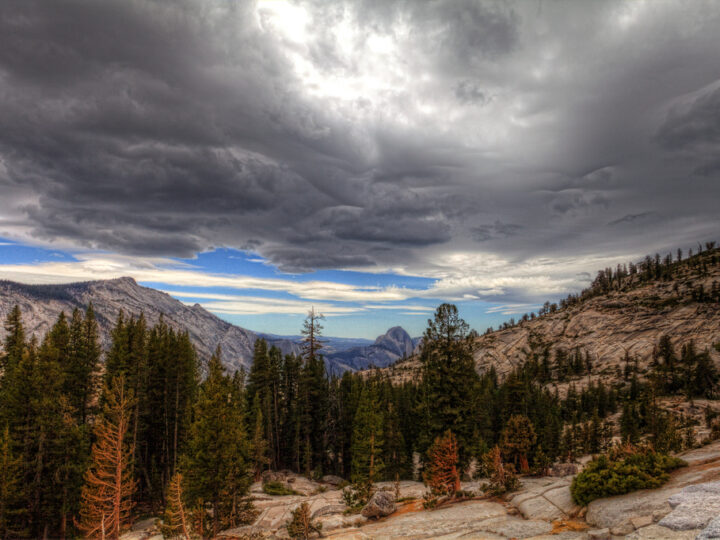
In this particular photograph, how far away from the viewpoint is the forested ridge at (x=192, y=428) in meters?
29.9

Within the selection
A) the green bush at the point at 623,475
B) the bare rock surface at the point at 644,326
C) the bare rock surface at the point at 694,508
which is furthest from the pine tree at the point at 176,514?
the bare rock surface at the point at 644,326

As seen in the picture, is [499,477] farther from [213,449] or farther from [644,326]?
[644,326]

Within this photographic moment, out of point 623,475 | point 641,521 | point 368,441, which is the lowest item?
point 368,441

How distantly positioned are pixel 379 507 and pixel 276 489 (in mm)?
26969

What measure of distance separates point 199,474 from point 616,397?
441ft

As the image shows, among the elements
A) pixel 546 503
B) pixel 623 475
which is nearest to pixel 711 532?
pixel 623 475

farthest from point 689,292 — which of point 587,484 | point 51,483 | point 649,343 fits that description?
point 51,483

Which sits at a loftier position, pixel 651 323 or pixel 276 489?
pixel 651 323

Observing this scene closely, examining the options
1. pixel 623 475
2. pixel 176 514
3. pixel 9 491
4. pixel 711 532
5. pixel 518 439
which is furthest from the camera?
pixel 518 439

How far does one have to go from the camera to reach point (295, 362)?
66062mm

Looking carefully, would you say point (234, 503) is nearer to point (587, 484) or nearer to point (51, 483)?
point (51, 483)

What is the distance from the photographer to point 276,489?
160 ft

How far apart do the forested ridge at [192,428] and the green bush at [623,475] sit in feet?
33.0

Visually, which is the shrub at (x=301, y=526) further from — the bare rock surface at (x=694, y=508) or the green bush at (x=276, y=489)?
the green bush at (x=276, y=489)
